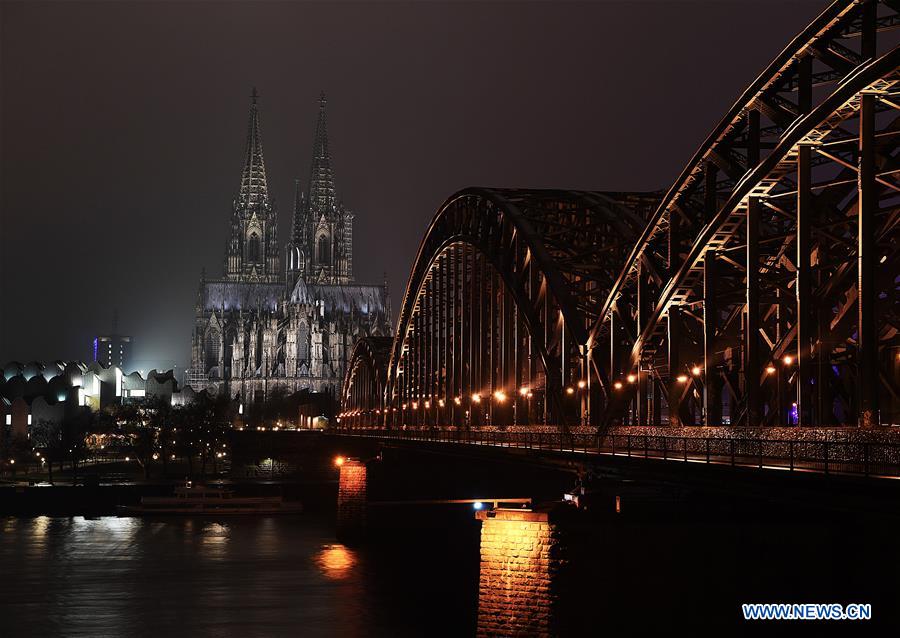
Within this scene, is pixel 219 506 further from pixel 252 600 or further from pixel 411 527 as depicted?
pixel 252 600

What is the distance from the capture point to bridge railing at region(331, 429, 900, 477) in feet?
101

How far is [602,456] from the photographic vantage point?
44406 millimetres

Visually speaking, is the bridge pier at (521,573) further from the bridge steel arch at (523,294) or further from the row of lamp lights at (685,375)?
the bridge steel arch at (523,294)

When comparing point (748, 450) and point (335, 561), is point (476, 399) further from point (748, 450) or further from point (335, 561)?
point (748, 450)

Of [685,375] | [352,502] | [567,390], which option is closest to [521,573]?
[685,375]

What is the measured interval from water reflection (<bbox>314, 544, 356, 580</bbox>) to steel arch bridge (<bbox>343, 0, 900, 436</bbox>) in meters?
11.8

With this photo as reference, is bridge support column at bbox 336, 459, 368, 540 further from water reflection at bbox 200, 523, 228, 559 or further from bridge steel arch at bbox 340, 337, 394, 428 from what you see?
bridge steel arch at bbox 340, 337, 394, 428

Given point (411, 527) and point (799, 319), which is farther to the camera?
point (411, 527)

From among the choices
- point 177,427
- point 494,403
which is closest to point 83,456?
point 177,427

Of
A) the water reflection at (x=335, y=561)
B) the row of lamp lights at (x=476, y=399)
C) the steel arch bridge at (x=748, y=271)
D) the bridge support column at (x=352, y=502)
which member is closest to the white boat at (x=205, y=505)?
the row of lamp lights at (x=476, y=399)

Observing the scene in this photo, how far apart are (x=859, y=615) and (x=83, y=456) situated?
161574 mm

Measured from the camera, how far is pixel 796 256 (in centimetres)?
4703

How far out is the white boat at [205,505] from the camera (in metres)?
130

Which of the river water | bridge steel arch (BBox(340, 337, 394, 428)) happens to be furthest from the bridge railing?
bridge steel arch (BBox(340, 337, 394, 428))
